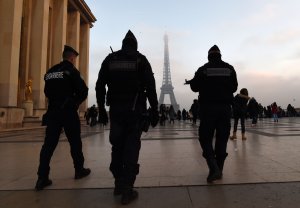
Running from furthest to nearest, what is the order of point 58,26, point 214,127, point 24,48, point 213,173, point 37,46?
point 58,26, point 37,46, point 24,48, point 214,127, point 213,173

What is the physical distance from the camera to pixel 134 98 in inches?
140

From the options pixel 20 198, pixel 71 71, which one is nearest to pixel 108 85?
pixel 71 71

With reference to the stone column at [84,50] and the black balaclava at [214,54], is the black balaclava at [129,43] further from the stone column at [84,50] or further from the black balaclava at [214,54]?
the stone column at [84,50]

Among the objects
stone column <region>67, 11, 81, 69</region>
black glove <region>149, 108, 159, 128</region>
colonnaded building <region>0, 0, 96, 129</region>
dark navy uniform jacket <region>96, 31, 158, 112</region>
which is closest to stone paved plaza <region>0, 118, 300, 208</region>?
black glove <region>149, 108, 159, 128</region>

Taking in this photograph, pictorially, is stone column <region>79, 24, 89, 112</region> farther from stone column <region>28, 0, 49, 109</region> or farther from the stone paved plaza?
the stone paved plaza

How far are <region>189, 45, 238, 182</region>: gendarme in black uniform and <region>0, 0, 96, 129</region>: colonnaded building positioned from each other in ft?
56.5

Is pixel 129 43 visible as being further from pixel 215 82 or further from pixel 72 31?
pixel 72 31

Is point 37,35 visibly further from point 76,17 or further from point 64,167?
point 64,167

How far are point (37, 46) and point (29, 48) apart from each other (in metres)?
0.85

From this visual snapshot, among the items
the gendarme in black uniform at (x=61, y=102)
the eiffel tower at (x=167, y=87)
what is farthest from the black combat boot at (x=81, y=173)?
the eiffel tower at (x=167, y=87)

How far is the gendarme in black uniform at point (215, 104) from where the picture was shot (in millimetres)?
4312

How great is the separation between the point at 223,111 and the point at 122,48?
1.69 m

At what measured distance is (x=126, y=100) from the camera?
3.54 meters

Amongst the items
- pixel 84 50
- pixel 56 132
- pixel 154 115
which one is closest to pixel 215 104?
pixel 154 115
